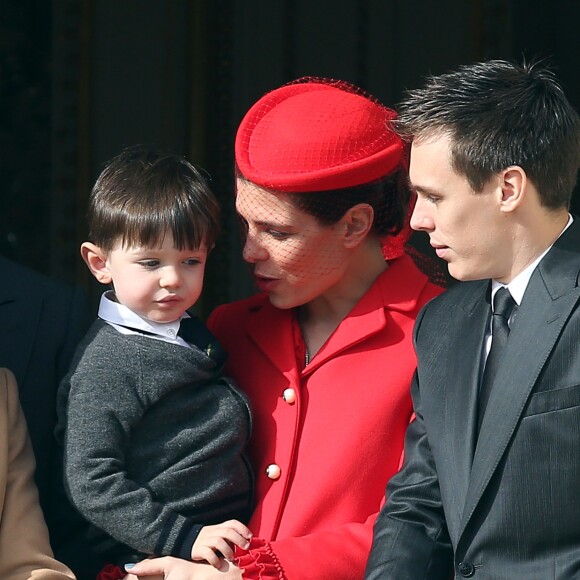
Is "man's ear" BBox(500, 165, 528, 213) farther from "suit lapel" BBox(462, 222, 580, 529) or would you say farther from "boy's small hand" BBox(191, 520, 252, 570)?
"boy's small hand" BBox(191, 520, 252, 570)

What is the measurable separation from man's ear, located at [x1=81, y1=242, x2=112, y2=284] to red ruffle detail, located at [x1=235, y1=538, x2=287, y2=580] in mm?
653

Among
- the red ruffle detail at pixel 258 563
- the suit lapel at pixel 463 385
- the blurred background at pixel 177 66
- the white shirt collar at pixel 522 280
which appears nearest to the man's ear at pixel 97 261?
the red ruffle detail at pixel 258 563

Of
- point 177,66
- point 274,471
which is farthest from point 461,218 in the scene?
point 177,66

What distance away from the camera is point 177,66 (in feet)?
16.4

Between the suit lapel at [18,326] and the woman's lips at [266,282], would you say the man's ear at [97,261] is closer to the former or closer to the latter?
the suit lapel at [18,326]

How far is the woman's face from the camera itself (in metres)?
3.02

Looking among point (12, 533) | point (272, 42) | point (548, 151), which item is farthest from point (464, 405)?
point (272, 42)

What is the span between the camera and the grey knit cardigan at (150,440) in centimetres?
280

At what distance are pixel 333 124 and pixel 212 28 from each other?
6.85 ft

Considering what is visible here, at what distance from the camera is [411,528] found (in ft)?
9.13

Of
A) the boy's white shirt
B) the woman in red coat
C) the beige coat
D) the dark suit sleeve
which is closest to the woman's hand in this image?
the woman in red coat

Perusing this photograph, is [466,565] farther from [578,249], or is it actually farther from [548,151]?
[548,151]

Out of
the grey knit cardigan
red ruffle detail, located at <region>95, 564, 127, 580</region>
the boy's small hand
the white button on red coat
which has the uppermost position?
the grey knit cardigan

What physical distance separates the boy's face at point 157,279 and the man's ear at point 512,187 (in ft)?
2.21
